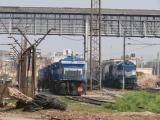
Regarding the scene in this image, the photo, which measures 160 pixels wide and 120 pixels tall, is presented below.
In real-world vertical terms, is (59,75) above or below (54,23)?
below

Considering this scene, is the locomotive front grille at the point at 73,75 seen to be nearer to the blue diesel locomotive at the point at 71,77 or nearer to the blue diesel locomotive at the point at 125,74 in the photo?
the blue diesel locomotive at the point at 71,77

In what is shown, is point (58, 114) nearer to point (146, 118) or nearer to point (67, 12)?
point (146, 118)

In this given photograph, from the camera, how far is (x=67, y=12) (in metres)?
80.3

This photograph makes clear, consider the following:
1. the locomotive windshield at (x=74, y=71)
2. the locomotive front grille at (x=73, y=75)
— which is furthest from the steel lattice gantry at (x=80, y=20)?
the locomotive front grille at (x=73, y=75)

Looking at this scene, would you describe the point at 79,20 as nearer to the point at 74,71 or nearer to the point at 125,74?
the point at 125,74

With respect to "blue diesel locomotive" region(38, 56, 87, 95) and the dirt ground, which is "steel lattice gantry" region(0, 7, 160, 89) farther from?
the dirt ground

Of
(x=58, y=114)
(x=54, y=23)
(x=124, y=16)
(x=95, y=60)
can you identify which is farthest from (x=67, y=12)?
(x=58, y=114)

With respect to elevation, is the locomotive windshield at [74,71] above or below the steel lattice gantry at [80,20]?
below

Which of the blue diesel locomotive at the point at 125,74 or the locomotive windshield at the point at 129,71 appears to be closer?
the blue diesel locomotive at the point at 125,74

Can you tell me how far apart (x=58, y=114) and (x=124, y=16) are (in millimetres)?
59588

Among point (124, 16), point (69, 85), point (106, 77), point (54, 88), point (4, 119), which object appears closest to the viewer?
point (4, 119)

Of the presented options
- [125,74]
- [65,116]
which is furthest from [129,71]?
[65,116]

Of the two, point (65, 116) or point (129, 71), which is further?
point (129, 71)

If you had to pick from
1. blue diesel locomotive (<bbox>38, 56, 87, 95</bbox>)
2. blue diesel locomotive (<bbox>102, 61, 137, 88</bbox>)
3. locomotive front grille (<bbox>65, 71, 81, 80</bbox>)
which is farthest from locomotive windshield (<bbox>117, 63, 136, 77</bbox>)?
locomotive front grille (<bbox>65, 71, 81, 80</bbox>)
